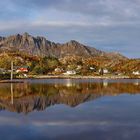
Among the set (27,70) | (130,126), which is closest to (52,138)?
(130,126)

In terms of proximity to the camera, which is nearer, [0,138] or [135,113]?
[0,138]

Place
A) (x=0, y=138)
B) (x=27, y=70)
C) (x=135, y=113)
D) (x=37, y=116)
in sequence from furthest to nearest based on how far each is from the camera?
(x=27, y=70), (x=135, y=113), (x=37, y=116), (x=0, y=138)

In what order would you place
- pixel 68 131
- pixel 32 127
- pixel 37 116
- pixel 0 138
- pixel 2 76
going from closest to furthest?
pixel 0 138, pixel 68 131, pixel 32 127, pixel 37 116, pixel 2 76

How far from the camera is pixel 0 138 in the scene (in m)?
18.3

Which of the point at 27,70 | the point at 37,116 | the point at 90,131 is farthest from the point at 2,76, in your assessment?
the point at 90,131

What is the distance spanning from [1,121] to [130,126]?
345 inches

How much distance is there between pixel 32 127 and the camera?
21812 mm

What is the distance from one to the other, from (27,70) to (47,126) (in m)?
178

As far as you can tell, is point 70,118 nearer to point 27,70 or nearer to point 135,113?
point 135,113

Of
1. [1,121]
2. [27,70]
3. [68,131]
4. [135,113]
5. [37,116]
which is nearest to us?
[68,131]

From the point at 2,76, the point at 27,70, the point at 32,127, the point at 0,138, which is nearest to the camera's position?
the point at 0,138

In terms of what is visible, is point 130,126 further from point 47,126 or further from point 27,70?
point 27,70

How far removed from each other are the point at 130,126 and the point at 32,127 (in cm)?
578

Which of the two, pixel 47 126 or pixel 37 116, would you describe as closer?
pixel 47 126
